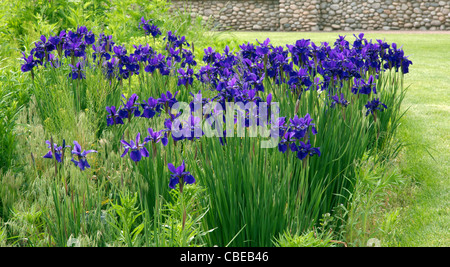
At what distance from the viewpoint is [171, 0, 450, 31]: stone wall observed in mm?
20953

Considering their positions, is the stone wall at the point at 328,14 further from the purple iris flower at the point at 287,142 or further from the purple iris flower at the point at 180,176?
the purple iris flower at the point at 180,176

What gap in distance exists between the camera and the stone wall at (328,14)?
20953 millimetres

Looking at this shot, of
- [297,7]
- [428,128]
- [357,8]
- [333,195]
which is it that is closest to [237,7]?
[297,7]

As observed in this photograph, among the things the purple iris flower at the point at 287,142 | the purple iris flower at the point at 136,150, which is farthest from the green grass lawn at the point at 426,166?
the purple iris flower at the point at 136,150

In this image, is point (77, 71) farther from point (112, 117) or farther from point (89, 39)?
point (112, 117)

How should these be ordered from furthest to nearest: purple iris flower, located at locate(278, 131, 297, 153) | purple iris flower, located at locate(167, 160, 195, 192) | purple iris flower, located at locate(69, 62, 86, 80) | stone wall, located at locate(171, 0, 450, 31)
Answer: stone wall, located at locate(171, 0, 450, 31)
purple iris flower, located at locate(69, 62, 86, 80)
purple iris flower, located at locate(278, 131, 297, 153)
purple iris flower, located at locate(167, 160, 195, 192)

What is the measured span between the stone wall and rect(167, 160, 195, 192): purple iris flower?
63.6 ft

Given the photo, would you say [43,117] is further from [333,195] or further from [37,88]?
[333,195]

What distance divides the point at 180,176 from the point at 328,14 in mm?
21118

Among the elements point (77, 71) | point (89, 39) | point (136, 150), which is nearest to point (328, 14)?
point (89, 39)

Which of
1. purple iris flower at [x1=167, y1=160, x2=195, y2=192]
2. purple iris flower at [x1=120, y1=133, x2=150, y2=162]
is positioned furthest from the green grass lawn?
purple iris flower at [x1=120, y1=133, x2=150, y2=162]

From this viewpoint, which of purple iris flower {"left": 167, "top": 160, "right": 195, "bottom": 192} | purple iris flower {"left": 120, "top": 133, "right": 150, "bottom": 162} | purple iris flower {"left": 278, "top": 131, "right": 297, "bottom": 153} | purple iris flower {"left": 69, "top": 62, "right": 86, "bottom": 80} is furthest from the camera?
purple iris flower {"left": 69, "top": 62, "right": 86, "bottom": 80}

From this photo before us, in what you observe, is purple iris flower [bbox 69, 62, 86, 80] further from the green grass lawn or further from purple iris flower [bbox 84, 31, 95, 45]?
the green grass lawn
